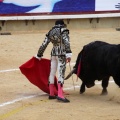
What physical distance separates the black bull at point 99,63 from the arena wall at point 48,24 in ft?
34.2

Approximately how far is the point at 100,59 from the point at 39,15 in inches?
433

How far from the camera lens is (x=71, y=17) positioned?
18.6 m

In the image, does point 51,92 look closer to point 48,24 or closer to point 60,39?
point 60,39

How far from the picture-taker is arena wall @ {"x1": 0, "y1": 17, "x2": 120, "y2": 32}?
728 inches

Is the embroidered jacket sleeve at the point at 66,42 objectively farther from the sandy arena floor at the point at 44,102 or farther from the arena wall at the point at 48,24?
the arena wall at the point at 48,24

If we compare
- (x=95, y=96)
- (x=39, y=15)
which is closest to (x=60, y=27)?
(x=95, y=96)

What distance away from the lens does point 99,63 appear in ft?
25.1

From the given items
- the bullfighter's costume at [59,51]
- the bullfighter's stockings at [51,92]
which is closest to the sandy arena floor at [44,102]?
the bullfighter's stockings at [51,92]

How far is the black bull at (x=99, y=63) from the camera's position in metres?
7.36

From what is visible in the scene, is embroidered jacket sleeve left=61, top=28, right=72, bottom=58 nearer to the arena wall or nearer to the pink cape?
the pink cape

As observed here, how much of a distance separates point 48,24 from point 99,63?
440 inches

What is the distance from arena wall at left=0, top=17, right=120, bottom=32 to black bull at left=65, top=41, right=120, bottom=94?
10.4 meters

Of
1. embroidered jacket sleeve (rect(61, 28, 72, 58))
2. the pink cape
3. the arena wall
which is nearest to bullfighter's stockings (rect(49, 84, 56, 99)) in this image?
the pink cape

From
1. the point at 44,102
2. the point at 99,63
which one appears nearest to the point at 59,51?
the point at 99,63
